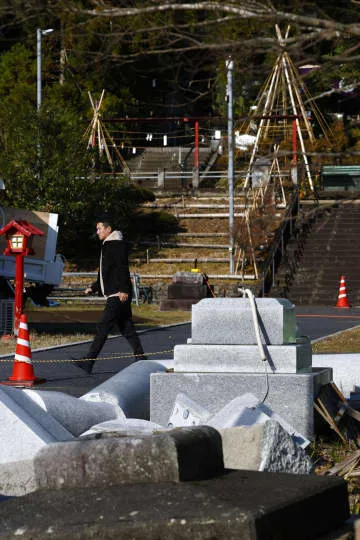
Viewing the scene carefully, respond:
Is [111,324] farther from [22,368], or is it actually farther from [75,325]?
[75,325]

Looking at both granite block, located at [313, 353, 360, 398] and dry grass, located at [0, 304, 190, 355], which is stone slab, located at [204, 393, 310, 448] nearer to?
granite block, located at [313, 353, 360, 398]

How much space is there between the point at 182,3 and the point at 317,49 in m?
0.78

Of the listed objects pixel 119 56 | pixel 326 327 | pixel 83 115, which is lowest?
pixel 326 327

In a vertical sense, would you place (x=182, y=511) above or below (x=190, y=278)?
above

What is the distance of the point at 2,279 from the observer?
22.9 meters

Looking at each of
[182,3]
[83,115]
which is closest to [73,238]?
[83,115]

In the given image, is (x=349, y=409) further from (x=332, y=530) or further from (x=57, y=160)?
(x=57, y=160)

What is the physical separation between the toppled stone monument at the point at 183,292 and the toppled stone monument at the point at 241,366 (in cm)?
2343

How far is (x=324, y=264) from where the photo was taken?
37656 millimetres

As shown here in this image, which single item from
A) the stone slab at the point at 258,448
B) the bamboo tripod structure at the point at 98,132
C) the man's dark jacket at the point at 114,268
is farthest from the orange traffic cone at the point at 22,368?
the bamboo tripod structure at the point at 98,132

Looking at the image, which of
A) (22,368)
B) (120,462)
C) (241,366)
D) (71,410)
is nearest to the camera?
(120,462)

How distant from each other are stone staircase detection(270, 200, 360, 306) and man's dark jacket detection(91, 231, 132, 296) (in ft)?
63.8

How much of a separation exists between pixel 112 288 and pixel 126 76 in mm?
41586

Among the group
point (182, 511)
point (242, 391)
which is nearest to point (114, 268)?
point (242, 391)
